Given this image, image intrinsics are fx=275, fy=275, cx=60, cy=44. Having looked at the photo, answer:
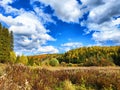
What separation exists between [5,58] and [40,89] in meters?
56.7

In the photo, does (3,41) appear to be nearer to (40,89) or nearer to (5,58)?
(5,58)

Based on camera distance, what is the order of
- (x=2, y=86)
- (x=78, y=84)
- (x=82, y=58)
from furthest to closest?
(x=82, y=58)
(x=78, y=84)
(x=2, y=86)

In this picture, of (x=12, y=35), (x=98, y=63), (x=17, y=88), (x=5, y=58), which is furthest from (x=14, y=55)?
(x=17, y=88)

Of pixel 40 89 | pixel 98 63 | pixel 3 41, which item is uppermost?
pixel 3 41

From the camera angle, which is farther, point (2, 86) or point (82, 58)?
point (82, 58)

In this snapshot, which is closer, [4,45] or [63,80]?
[63,80]

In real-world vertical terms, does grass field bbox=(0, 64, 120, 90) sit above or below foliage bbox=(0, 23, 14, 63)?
below

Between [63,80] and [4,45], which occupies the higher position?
[4,45]

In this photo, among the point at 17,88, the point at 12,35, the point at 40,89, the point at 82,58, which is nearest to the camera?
the point at 17,88

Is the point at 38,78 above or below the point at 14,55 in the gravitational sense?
below

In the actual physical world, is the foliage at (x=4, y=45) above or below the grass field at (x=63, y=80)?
above

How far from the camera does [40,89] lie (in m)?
11.2

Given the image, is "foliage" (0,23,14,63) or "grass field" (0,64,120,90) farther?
"foliage" (0,23,14,63)

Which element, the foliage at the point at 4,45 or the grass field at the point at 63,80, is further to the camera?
the foliage at the point at 4,45
